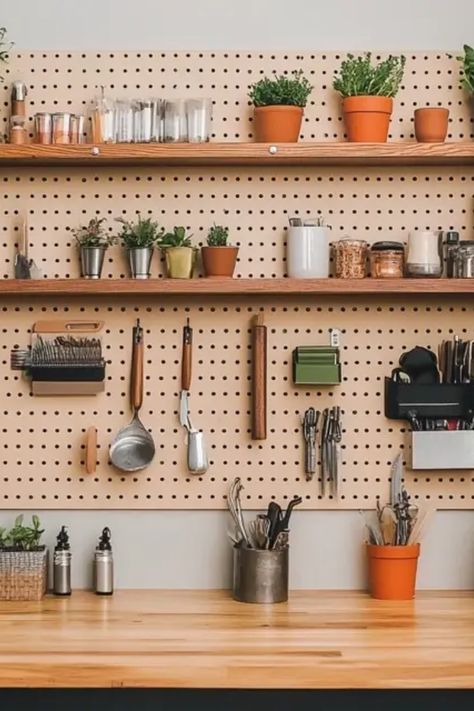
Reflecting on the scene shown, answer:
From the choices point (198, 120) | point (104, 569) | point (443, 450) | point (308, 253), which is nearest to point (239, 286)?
point (308, 253)

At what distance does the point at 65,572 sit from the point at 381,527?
785mm

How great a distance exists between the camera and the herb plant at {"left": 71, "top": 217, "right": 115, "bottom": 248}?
3051mm

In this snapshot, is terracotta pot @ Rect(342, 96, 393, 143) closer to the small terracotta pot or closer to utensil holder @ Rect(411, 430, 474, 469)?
the small terracotta pot

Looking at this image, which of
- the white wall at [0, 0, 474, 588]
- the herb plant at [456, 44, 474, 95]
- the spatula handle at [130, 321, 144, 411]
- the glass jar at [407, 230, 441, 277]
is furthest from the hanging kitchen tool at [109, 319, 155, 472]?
the herb plant at [456, 44, 474, 95]

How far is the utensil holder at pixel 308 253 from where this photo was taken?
3.04m

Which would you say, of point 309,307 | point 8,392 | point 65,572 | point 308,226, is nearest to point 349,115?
point 308,226

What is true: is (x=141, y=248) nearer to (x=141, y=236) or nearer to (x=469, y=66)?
(x=141, y=236)

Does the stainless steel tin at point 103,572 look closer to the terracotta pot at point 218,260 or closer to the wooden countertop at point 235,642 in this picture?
the wooden countertop at point 235,642

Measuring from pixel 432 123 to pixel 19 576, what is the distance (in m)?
1.48

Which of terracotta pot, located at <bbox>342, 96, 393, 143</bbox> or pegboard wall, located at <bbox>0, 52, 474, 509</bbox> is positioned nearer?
terracotta pot, located at <bbox>342, 96, 393, 143</bbox>

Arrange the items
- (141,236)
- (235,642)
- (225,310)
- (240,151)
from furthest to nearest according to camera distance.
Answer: (225,310) < (141,236) < (240,151) < (235,642)

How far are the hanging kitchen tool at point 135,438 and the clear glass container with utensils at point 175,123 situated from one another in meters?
0.47

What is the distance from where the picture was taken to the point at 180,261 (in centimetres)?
302
